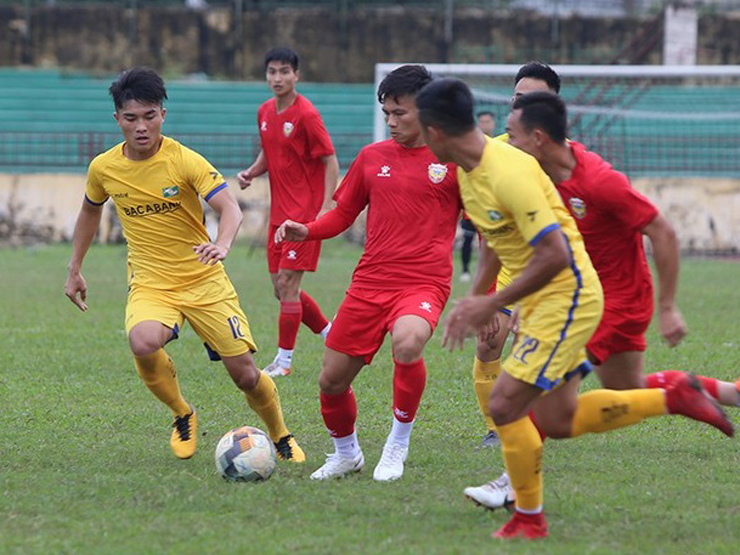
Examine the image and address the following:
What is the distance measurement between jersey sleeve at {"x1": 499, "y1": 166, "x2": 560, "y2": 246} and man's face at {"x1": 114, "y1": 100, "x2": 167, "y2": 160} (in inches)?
96.4

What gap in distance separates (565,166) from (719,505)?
5.66 ft

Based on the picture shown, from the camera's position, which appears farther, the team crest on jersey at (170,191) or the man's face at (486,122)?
the man's face at (486,122)

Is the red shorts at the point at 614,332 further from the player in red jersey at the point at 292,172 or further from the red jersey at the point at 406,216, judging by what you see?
the player in red jersey at the point at 292,172

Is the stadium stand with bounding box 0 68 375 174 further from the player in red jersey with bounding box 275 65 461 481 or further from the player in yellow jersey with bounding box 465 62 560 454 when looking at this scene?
the player in red jersey with bounding box 275 65 461 481

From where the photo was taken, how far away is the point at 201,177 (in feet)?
21.7

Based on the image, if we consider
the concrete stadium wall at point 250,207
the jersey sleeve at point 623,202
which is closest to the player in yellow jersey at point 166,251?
the jersey sleeve at point 623,202

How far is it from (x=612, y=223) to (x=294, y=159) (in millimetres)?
5047

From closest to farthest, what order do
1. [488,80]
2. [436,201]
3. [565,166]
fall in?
1. [565,166]
2. [436,201]
3. [488,80]

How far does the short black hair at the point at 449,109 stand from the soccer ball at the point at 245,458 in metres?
2.05

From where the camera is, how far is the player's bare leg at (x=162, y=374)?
21.0 feet

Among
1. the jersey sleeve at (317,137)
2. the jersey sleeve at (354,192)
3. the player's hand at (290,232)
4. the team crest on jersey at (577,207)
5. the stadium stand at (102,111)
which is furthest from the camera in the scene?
the stadium stand at (102,111)

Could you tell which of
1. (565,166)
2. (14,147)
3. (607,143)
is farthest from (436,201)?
(14,147)

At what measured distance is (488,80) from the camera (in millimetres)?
21219

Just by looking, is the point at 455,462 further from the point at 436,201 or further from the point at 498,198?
the point at 498,198
